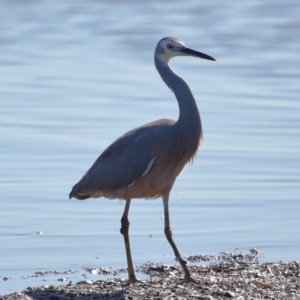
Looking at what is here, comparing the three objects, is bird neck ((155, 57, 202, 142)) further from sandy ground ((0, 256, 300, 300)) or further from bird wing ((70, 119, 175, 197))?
sandy ground ((0, 256, 300, 300))

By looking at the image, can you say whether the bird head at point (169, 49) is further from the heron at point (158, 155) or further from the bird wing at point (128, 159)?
the bird wing at point (128, 159)

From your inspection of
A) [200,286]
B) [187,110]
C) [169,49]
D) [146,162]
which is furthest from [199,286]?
[169,49]

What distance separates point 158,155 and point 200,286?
1.26 metres

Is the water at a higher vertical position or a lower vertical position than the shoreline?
higher

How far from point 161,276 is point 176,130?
51.9 inches

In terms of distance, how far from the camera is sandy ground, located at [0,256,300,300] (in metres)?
8.35

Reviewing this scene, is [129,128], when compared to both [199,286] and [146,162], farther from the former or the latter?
[199,286]

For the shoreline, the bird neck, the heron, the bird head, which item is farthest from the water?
the bird head

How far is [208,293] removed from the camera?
8375 millimetres

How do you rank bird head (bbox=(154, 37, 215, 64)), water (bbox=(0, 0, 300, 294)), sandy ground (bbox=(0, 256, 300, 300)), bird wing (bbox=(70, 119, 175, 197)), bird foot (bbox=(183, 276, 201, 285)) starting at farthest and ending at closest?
water (bbox=(0, 0, 300, 294)) < bird head (bbox=(154, 37, 215, 64)) < bird wing (bbox=(70, 119, 175, 197)) < bird foot (bbox=(183, 276, 201, 285)) < sandy ground (bbox=(0, 256, 300, 300))

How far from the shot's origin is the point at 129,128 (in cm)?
1440

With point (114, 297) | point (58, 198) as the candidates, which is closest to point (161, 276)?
point (114, 297)

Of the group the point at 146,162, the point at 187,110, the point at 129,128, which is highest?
the point at 187,110

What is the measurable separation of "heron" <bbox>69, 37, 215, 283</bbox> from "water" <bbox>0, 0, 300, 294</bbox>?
83cm
